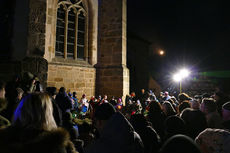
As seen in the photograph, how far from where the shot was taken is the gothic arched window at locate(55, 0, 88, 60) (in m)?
9.48

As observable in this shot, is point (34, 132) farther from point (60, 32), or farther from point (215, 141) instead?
point (60, 32)

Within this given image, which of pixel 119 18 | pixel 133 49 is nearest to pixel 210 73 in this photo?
pixel 133 49

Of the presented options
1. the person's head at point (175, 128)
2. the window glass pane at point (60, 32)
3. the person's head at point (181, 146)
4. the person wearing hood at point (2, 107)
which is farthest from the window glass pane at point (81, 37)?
the person's head at point (181, 146)

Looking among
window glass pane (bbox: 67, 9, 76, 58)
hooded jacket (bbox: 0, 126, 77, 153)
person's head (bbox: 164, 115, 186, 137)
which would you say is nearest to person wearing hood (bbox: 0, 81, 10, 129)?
hooded jacket (bbox: 0, 126, 77, 153)

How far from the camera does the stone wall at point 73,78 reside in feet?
28.2

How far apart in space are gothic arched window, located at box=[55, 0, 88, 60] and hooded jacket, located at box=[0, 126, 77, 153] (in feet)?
27.6

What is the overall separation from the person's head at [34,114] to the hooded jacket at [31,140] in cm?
7

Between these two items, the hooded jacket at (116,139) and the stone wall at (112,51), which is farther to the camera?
the stone wall at (112,51)

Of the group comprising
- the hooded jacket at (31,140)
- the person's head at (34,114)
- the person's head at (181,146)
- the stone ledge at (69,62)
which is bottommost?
the hooded jacket at (31,140)

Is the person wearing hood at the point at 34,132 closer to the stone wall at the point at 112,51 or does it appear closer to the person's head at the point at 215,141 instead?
the person's head at the point at 215,141

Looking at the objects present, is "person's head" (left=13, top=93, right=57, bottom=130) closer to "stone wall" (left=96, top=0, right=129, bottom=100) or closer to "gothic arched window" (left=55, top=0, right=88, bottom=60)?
"gothic arched window" (left=55, top=0, right=88, bottom=60)

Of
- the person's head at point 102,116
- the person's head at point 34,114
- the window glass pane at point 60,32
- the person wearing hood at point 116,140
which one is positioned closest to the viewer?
the person's head at point 34,114

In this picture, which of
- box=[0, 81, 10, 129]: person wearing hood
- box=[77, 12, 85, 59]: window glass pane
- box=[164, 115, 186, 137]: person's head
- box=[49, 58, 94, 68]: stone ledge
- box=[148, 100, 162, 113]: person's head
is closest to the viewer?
box=[0, 81, 10, 129]: person wearing hood

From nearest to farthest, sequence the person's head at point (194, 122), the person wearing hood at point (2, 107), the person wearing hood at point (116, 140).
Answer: the person wearing hood at point (116, 140), the person wearing hood at point (2, 107), the person's head at point (194, 122)
